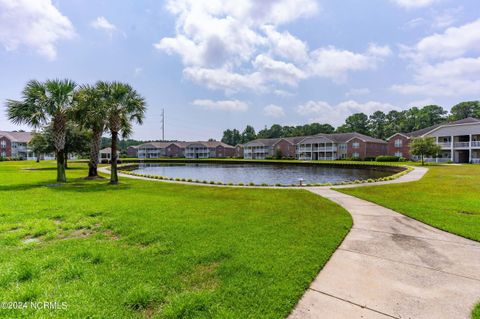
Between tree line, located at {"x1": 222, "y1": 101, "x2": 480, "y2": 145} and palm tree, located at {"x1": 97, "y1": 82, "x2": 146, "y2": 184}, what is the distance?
314 ft

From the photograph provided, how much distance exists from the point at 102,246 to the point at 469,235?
905 centimetres

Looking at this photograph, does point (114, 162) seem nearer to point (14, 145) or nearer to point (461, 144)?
point (461, 144)

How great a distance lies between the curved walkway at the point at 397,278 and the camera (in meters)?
3.40

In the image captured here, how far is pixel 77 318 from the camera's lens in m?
3.11

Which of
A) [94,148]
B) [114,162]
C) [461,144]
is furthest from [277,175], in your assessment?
[461,144]

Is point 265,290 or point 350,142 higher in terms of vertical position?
point 350,142

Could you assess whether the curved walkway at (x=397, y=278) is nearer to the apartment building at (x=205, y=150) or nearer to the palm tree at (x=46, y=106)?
the palm tree at (x=46, y=106)

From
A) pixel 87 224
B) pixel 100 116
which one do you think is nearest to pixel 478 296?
pixel 87 224

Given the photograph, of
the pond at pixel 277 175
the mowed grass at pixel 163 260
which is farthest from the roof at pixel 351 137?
the mowed grass at pixel 163 260

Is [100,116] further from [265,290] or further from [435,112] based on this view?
[435,112]

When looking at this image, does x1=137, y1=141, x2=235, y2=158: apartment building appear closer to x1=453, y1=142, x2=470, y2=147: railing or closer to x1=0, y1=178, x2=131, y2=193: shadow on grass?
x1=453, y1=142, x2=470, y2=147: railing

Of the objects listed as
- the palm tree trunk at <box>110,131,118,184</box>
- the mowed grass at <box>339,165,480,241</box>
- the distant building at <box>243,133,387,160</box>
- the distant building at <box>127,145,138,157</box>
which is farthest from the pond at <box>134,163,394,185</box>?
the distant building at <box>127,145,138,157</box>

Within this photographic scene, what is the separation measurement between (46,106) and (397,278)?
70.7ft

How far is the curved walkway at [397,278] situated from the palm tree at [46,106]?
65.7ft
